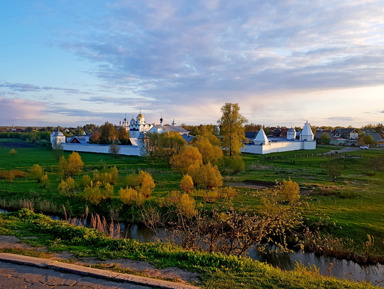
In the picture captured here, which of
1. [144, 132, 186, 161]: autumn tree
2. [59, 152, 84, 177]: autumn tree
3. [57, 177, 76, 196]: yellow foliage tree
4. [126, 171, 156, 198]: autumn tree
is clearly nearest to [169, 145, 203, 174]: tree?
[126, 171, 156, 198]: autumn tree

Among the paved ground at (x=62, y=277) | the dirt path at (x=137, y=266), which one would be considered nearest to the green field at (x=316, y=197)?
the dirt path at (x=137, y=266)

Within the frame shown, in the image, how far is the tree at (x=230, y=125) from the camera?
103 ft

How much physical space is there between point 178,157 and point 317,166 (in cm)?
1710

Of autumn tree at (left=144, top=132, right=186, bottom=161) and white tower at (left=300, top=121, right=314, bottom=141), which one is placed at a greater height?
white tower at (left=300, top=121, right=314, bottom=141)

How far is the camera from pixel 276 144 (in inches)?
1762

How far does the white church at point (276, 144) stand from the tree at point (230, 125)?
8.98m

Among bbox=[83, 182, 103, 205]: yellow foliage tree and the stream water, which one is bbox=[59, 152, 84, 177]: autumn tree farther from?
the stream water

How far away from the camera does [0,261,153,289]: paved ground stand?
173 inches

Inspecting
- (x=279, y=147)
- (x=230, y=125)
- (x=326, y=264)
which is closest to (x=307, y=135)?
(x=279, y=147)

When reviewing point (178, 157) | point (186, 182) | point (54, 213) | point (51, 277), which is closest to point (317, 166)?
point (178, 157)

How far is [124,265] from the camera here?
5.21 metres

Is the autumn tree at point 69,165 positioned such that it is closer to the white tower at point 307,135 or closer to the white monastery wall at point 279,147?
the white monastery wall at point 279,147

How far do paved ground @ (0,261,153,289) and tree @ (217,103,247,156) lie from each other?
88.1 ft

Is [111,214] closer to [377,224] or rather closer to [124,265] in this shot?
[124,265]
